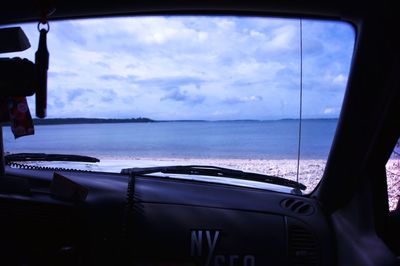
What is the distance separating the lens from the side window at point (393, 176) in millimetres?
2844

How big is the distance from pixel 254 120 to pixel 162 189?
77cm

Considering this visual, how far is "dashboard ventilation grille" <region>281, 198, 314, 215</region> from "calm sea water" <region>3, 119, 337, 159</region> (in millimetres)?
304

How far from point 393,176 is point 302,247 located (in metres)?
0.73

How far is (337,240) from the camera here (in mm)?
2930

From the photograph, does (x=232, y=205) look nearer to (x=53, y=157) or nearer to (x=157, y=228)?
(x=157, y=228)

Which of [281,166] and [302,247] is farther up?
[281,166]

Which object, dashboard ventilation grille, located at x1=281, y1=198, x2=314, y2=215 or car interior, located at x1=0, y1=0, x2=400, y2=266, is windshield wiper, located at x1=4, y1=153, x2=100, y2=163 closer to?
car interior, located at x1=0, y1=0, x2=400, y2=266

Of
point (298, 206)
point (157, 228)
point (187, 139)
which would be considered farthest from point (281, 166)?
point (157, 228)

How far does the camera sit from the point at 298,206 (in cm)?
304

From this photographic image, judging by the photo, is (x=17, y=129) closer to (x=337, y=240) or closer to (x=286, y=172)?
(x=286, y=172)

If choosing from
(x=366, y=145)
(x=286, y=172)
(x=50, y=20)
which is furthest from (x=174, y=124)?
(x=366, y=145)

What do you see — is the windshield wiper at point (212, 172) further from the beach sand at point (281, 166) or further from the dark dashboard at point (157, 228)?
the dark dashboard at point (157, 228)

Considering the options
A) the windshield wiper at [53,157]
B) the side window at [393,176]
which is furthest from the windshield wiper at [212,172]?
the side window at [393,176]

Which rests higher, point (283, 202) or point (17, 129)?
point (17, 129)
